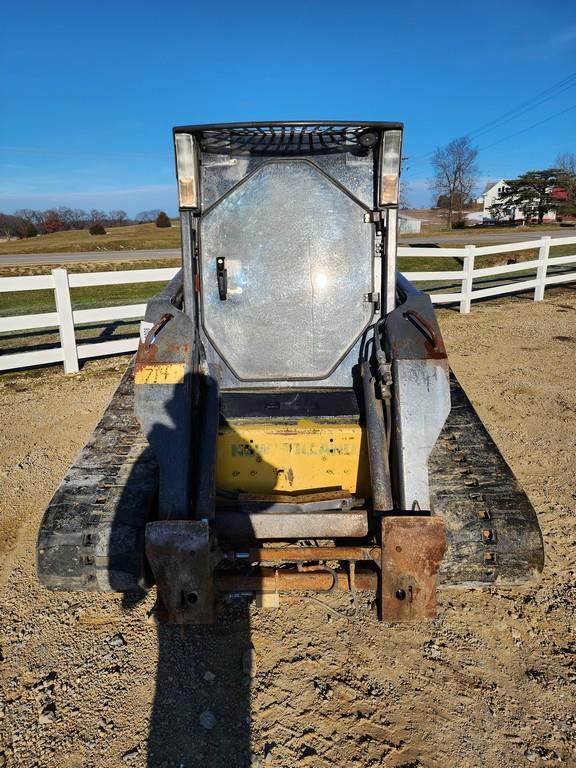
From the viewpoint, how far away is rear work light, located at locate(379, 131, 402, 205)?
11.0 feet

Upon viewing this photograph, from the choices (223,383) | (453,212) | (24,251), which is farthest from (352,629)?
(453,212)

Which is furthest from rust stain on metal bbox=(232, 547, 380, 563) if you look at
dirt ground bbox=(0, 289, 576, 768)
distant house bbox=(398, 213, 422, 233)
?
distant house bbox=(398, 213, 422, 233)

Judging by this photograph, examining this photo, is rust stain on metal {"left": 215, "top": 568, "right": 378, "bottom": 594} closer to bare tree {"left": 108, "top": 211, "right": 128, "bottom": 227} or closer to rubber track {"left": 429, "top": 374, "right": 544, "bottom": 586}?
rubber track {"left": 429, "top": 374, "right": 544, "bottom": 586}

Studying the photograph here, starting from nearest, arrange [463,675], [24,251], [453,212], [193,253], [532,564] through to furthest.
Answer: [463,675], [532,564], [193,253], [24,251], [453,212]

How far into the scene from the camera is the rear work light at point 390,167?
3354 mm

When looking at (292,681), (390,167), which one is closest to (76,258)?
(390,167)

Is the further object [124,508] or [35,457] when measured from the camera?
[35,457]

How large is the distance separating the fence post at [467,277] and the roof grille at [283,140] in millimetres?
7900

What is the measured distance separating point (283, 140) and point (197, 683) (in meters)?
2.99

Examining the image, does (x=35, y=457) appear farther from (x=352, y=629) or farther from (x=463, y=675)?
(x=463, y=675)

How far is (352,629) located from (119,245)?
99.9 feet

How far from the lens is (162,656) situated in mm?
2836

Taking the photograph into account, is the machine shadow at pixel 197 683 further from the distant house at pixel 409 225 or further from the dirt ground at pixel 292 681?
the distant house at pixel 409 225

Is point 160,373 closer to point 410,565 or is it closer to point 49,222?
point 410,565
